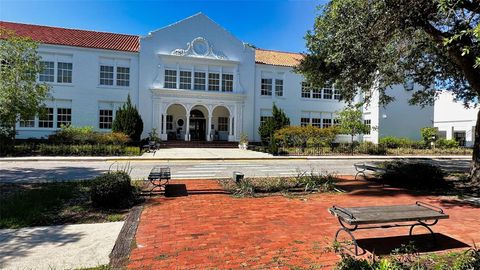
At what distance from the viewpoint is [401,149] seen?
1204 inches

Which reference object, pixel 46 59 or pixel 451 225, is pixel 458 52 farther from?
pixel 46 59

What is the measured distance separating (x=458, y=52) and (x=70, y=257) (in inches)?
425

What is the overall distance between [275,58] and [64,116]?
72.6ft

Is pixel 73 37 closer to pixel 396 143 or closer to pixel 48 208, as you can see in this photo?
pixel 48 208

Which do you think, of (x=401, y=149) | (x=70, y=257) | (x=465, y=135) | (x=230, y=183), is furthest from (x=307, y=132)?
(x=465, y=135)

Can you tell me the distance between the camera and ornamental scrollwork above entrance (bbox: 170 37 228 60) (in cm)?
3088

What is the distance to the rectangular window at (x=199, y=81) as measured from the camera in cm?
3166

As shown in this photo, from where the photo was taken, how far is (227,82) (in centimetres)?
3269

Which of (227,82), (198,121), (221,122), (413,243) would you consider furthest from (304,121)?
(413,243)

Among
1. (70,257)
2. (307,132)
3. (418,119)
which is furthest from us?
(418,119)

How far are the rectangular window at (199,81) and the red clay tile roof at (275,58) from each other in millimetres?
6164

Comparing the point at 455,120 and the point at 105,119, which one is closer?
the point at 105,119

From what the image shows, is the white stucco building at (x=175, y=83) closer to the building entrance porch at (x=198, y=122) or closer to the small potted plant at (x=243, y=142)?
the building entrance porch at (x=198, y=122)

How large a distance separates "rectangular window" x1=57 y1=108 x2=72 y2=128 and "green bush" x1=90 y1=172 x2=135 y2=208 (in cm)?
2438
